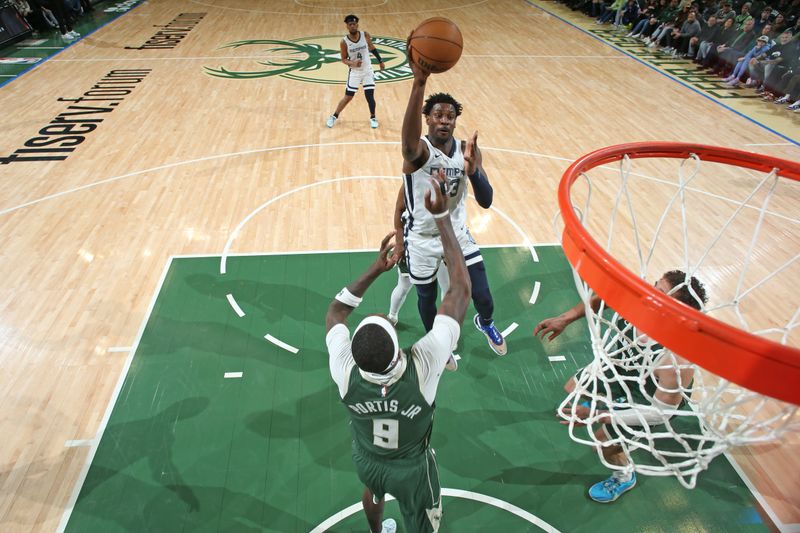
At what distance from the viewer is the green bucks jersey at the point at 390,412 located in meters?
2.09

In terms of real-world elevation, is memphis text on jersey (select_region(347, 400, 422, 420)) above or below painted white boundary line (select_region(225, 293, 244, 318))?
above

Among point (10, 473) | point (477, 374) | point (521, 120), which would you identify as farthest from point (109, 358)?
point (521, 120)

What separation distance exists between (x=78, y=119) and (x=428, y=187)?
7.54m

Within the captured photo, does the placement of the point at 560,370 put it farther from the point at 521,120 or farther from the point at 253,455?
the point at 521,120

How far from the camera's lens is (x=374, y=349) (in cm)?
194

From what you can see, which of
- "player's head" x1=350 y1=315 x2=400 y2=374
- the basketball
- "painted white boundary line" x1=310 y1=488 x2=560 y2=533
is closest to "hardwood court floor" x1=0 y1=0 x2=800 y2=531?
"painted white boundary line" x1=310 y1=488 x2=560 y2=533

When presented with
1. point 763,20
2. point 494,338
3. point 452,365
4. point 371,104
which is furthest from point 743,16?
point 452,365

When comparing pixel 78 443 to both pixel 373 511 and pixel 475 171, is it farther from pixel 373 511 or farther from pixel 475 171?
pixel 475 171

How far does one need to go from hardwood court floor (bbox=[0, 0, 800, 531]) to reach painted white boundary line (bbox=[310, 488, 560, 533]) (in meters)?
1.47

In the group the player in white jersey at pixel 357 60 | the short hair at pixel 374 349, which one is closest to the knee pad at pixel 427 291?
the short hair at pixel 374 349

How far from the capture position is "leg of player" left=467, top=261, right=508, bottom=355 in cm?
365

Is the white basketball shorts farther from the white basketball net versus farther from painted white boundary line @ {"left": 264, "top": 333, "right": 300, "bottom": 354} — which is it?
painted white boundary line @ {"left": 264, "top": 333, "right": 300, "bottom": 354}

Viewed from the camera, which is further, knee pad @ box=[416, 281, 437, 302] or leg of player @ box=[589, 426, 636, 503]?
knee pad @ box=[416, 281, 437, 302]

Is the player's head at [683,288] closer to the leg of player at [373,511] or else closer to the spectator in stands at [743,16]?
the leg of player at [373,511]
